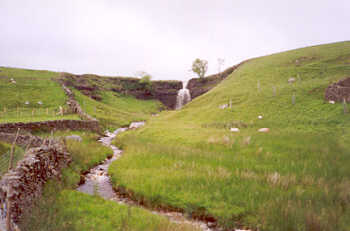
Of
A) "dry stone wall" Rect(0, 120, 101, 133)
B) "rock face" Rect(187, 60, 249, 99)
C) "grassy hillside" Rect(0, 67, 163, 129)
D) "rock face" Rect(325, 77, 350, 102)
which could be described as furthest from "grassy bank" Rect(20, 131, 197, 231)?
"rock face" Rect(187, 60, 249, 99)

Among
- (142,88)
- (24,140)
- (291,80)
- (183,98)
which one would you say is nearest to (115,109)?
(183,98)

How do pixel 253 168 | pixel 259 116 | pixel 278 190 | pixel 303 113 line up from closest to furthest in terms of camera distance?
pixel 278 190, pixel 253 168, pixel 303 113, pixel 259 116

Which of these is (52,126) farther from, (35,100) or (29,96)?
(29,96)

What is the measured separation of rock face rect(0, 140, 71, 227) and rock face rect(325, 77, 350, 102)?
89.2 ft

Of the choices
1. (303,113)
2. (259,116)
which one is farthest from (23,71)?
(303,113)

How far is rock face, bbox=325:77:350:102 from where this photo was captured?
2023cm

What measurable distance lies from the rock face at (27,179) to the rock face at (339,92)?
27.2m

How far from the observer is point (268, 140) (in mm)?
15078

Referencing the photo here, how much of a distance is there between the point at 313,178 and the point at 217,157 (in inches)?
210

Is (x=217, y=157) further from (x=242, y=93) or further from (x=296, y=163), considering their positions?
(x=242, y=93)

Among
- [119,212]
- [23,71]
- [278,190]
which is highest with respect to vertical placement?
[23,71]

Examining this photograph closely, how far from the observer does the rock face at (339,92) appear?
66.4ft

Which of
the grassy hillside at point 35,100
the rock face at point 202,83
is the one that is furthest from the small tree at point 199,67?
the grassy hillside at point 35,100

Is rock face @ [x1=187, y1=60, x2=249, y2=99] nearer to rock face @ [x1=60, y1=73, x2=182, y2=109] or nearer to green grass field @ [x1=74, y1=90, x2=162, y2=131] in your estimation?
rock face @ [x1=60, y1=73, x2=182, y2=109]
